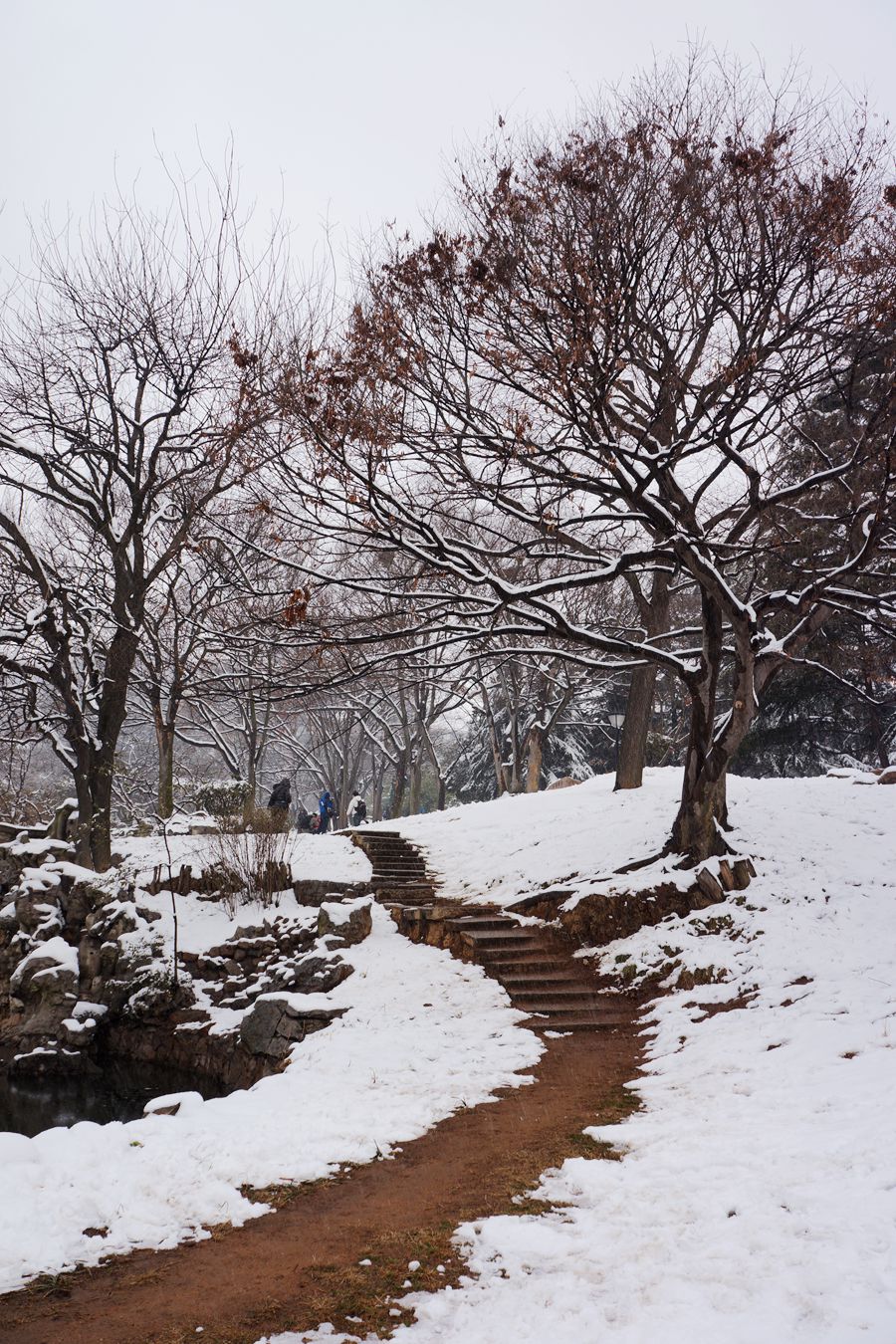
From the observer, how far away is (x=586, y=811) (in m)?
14.6

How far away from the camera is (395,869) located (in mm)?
14242

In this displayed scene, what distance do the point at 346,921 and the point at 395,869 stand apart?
288 centimetres

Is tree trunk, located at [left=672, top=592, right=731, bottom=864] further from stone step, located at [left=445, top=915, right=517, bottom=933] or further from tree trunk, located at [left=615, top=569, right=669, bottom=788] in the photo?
tree trunk, located at [left=615, top=569, right=669, bottom=788]

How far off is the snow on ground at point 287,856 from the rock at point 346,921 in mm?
1367

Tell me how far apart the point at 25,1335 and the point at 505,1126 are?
328 cm

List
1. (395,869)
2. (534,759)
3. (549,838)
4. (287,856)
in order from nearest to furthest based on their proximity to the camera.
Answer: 1. (549,838)
2. (395,869)
3. (287,856)
4. (534,759)

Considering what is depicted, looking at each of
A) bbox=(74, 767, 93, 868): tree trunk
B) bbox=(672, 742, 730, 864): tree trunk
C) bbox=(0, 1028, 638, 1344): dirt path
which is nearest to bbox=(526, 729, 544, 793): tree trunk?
bbox=(74, 767, 93, 868): tree trunk

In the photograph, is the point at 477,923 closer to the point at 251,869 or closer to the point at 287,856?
the point at 251,869

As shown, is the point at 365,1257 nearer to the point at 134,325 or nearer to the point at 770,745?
the point at 134,325

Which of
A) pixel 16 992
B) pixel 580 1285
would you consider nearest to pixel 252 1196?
pixel 580 1285

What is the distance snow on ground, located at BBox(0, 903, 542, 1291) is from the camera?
417cm

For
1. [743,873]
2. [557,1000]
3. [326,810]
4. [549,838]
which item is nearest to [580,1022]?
[557,1000]

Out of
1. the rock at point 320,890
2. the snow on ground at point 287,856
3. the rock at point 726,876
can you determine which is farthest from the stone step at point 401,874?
the rock at point 726,876

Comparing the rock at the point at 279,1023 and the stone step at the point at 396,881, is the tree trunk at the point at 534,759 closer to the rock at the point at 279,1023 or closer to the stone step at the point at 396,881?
the stone step at the point at 396,881
